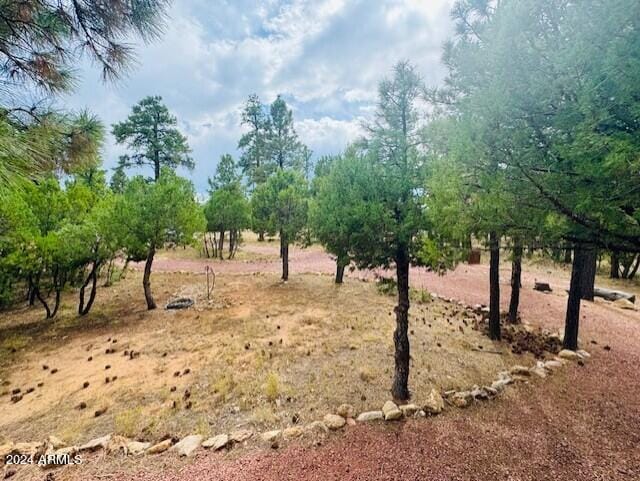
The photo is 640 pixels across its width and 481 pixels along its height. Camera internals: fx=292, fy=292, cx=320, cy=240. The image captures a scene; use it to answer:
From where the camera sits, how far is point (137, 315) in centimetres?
869

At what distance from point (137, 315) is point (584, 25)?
10552 millimetres

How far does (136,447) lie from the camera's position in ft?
10.9

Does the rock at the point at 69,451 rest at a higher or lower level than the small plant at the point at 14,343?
higher

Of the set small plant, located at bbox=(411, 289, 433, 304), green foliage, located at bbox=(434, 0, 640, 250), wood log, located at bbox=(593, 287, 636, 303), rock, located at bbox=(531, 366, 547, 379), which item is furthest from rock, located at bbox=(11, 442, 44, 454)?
wood log, located at bbox=(593, 287, 636, 303)

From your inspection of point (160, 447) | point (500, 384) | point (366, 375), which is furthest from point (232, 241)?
point (500, 384)

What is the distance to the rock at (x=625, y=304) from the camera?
367 inches

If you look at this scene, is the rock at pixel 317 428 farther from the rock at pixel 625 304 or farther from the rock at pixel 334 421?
the rock at pixel 625 304

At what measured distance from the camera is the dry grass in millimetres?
4031

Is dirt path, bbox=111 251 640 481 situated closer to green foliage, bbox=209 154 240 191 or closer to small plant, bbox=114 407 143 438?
small plant, bbox=114 407 143 438

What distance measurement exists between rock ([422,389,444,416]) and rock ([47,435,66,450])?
4.47 meters

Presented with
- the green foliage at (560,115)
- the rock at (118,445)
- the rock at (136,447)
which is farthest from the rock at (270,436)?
the green foliage at (560,115)

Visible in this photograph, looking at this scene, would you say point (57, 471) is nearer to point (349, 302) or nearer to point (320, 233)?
point (320, 233)

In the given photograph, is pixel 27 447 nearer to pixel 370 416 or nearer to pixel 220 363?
pixel 220 363

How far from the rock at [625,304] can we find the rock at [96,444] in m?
13.5
